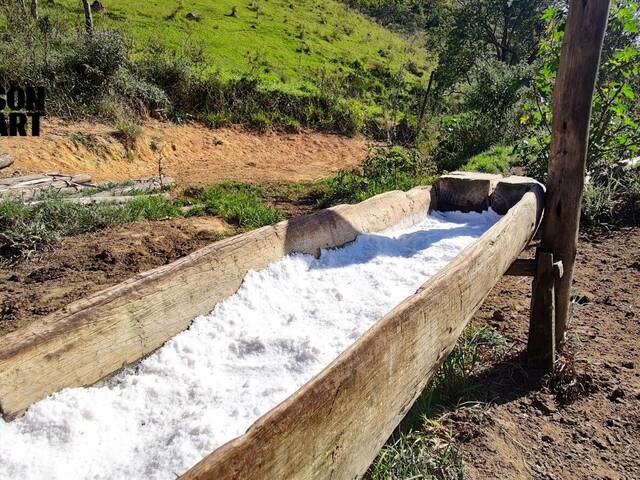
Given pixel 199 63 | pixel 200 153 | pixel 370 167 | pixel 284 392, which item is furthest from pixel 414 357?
pixel 199 63

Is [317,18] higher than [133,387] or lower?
higher

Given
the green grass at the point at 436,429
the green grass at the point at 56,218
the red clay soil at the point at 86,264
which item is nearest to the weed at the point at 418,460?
the green grass at the point at 436,429

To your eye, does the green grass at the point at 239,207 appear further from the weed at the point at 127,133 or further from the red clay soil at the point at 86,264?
the weed at the point at 127,133

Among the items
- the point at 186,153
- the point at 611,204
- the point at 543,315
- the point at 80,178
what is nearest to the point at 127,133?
the point at 186,153

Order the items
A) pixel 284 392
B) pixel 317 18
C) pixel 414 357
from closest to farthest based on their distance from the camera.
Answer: pixel 414 357, pixel 284 392, pixel 317 18

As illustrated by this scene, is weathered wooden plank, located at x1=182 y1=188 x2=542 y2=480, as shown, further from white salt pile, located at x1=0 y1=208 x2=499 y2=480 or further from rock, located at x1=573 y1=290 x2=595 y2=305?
rock, located at x1=573 y1=290 x2=595 y2=305

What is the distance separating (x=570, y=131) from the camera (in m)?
2.79

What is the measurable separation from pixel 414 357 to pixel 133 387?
107 cm

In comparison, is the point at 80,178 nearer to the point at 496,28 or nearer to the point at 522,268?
the point at 522,268

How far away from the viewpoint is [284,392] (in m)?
1.85

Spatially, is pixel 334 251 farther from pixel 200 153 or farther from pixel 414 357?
pixel 200 153

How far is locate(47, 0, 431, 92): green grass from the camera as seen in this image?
42.7 feet

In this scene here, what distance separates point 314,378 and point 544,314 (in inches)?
78.5

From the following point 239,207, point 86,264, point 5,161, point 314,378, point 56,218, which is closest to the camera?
point 314,378
